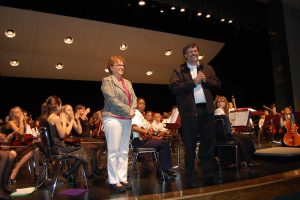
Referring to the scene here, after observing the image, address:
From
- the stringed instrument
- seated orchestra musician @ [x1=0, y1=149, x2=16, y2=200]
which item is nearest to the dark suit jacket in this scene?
seated orchestra musician @ [x1=0, y1=149, x2=16, y2=200]

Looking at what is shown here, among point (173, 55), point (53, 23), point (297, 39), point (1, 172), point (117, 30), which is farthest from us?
point (173, 55)

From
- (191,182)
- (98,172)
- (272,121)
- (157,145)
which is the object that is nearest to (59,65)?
(98,172)

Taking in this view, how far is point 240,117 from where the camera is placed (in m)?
5.29

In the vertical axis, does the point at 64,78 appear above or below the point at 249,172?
above

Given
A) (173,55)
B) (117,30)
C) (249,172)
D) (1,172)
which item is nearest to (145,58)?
(173,55)

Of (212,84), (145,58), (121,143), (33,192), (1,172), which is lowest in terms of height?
(33,192)

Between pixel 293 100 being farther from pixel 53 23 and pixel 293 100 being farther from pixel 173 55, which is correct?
pixel 53 23

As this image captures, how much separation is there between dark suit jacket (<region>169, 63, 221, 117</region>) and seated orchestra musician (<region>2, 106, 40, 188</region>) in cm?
221

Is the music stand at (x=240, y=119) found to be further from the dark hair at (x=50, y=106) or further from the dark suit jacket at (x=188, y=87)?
the dark hair at (x=50, y=106)

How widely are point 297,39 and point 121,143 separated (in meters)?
8.43

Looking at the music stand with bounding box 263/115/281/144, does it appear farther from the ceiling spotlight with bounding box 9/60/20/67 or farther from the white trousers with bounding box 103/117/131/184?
the ceiling spotlight with bounding box 9/60/20/67

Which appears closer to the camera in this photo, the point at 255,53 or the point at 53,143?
the point at 53,143

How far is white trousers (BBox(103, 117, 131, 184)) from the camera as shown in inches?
124

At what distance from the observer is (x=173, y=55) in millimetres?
10266
